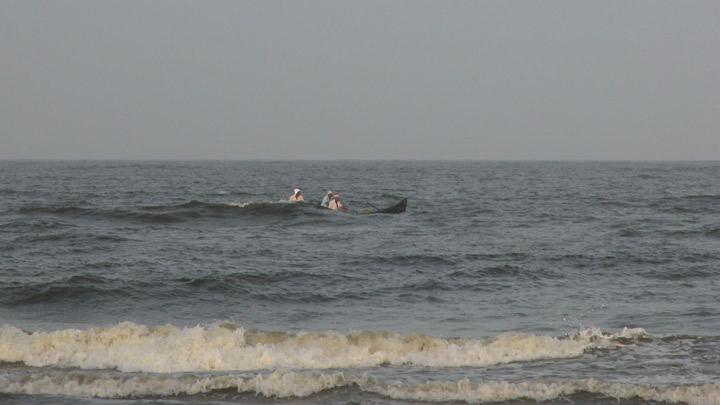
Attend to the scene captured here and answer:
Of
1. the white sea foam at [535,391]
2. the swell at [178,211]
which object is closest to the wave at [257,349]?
the white sea foam at [535,391]

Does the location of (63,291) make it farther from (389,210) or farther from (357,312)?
(389,210)

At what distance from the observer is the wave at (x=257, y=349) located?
38.7 feet

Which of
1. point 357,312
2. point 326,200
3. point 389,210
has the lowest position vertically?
point 357,312

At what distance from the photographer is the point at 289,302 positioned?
17.1 m

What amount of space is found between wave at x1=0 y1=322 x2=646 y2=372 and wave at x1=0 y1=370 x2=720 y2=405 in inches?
38.1

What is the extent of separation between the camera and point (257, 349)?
12172 millimetres

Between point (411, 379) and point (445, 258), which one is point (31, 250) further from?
point (411, 379)

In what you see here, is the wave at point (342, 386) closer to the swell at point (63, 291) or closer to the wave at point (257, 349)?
the wave at point (257, 349)

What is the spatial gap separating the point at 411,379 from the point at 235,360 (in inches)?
97.0

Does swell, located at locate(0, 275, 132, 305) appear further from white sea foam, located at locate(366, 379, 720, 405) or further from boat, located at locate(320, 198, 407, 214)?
boat, located at locate(320, 198, 407, 214)

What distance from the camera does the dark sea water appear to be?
10.4 meters

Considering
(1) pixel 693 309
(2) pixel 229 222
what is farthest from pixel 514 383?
(2) pixel 229 222

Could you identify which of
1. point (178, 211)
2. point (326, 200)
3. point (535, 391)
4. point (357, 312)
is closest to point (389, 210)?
point (326, 200)

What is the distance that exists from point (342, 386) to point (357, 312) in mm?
5467
